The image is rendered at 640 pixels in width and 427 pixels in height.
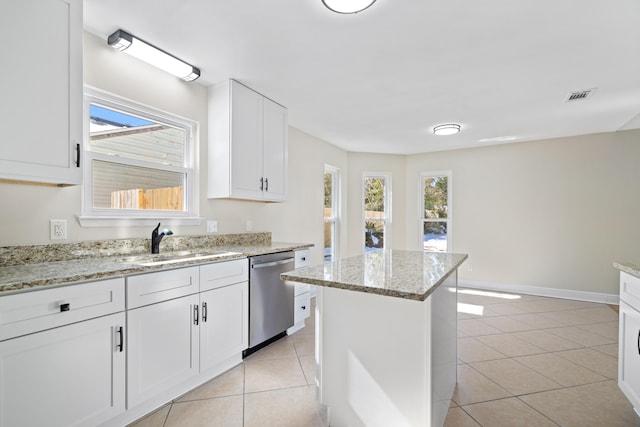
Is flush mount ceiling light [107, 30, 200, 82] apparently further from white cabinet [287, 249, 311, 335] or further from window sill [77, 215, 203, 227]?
white cabinet [287, 249, 311, 335]

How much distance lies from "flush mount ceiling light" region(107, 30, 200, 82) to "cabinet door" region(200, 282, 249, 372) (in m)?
1.79

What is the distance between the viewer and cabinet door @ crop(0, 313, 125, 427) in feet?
4.29

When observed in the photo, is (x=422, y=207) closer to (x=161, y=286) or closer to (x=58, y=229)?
(x=161, y=286)

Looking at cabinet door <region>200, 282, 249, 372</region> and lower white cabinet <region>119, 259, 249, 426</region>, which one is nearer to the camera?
lower white cabinet <region>119, 259, 249, 426</region>

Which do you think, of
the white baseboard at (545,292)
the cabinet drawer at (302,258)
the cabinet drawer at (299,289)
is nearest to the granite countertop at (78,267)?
the cabinet drawer at (302,258)

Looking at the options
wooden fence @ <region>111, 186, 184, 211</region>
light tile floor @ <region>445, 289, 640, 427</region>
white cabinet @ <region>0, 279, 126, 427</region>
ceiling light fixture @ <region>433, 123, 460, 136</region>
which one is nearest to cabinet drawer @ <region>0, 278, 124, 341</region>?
white cabinet @ <region>0, 279, 126, 427</region>

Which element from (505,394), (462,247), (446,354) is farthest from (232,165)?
(462,247)

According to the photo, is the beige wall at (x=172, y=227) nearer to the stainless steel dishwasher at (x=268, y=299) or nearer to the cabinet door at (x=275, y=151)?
the cabinet door at (x=275, y=151)

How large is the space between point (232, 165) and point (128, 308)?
1.50 metres

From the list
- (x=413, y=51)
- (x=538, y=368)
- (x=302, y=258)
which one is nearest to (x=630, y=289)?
(x=538, y=368)

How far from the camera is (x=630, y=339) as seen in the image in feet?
5.79

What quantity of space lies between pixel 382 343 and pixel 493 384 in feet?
4.62

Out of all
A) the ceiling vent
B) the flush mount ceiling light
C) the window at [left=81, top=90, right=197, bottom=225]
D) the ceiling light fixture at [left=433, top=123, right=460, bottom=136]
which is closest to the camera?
the flush mount ceiling light

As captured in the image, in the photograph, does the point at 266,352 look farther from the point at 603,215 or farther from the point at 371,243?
the point at 603,215
